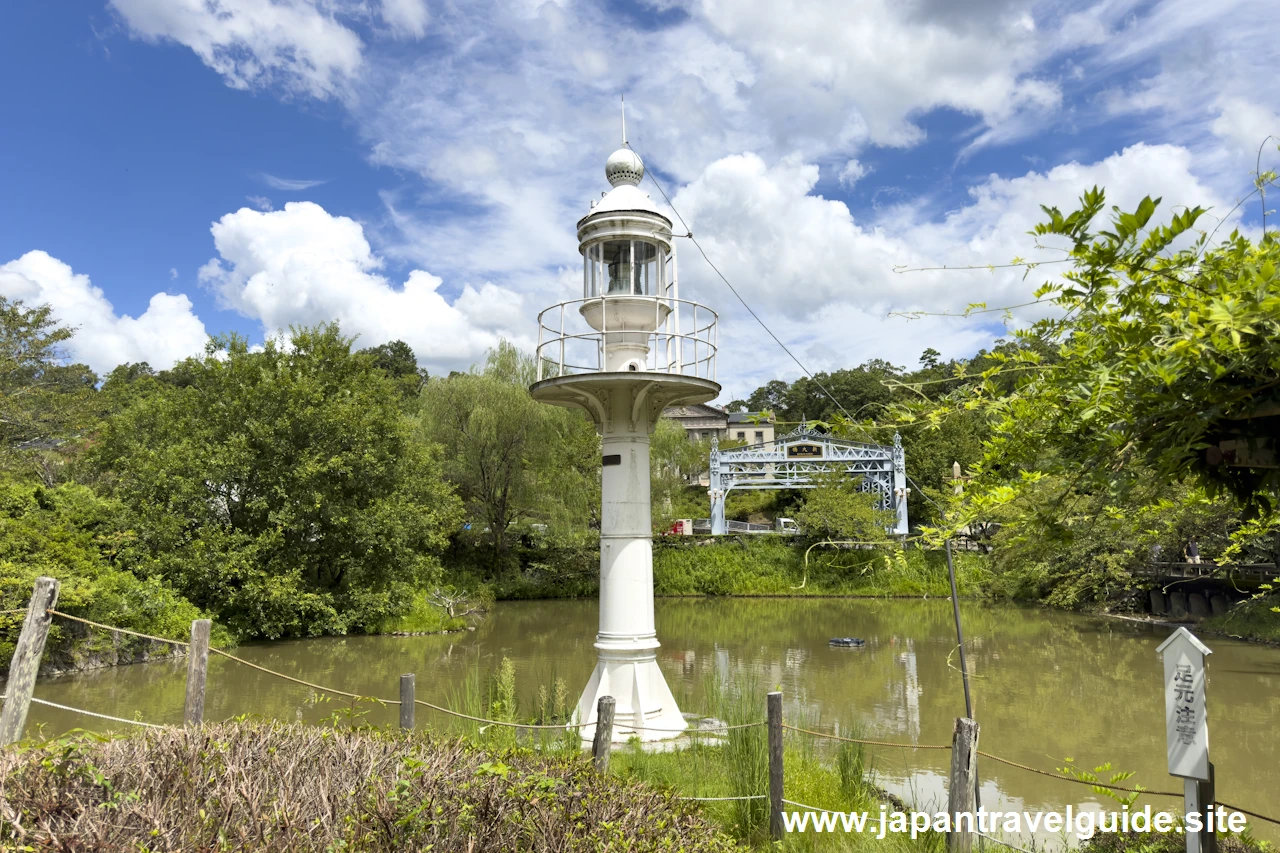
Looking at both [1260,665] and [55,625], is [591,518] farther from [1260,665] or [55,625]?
[1260,665]

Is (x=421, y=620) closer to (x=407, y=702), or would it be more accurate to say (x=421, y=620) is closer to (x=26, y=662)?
(x=407, y=702)

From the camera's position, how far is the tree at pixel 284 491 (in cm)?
1582

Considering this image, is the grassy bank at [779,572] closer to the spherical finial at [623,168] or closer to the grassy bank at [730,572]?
the grassy bank at [730,572]

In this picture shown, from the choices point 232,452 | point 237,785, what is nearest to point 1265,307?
point 237,785

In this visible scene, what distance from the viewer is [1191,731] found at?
3035 millimetres

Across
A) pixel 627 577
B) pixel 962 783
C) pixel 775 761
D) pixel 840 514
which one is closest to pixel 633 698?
pixel 627 577

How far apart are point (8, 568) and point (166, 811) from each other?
1131 cm

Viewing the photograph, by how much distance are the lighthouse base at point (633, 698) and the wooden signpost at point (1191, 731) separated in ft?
14.5

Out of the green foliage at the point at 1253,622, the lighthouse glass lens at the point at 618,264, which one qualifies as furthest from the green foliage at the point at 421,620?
the green foliage at the point at 1253,622

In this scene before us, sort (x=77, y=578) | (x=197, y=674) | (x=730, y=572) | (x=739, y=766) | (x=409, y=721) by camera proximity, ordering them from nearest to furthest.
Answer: (x=197, y=674) < (x=409, y=721) < (x=739, y=766) < (x=77, y=578) < (x=730, y=572)

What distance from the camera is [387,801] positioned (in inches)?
97.3

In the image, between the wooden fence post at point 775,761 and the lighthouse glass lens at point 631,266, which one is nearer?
the wooden fence post at point 775,761

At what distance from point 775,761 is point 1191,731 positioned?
247cm

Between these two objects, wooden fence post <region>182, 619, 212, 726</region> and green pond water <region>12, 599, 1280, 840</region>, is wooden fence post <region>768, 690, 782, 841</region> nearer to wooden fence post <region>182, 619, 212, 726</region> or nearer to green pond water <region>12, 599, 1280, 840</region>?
green pond water <region>12, 599, 1280, 840</region>
